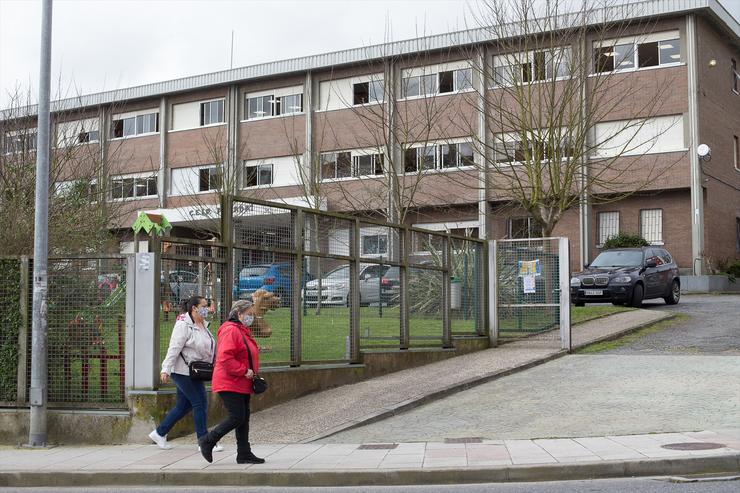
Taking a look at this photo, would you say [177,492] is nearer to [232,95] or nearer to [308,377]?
[308,377]

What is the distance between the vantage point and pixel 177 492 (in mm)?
7852

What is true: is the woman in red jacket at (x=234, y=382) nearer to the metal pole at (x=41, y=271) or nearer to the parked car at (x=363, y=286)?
the metal pole at (x=41, y=271)

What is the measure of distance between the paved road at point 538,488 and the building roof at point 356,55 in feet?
55.1

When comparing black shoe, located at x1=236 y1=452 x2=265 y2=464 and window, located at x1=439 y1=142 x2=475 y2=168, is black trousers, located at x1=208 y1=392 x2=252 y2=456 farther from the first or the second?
window, located at x1=439 y1=142 x2=475 y2=168

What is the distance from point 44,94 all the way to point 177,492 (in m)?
5.65

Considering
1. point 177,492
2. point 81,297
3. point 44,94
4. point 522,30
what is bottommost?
point 177,492

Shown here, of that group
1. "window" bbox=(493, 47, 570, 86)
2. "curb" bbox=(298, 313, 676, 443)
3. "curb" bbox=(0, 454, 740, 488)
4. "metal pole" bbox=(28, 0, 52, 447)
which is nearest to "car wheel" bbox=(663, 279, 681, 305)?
"window" bbox=(493, 47, 570, 86)

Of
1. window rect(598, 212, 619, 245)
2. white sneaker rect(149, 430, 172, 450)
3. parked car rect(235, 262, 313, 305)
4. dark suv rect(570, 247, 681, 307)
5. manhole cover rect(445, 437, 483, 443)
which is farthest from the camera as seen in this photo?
window rect(598, 212, 619, 245)

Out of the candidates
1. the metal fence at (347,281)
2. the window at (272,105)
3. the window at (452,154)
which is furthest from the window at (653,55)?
the metal fence at (347,281)

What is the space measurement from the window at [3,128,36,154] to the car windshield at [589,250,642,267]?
14300 mm

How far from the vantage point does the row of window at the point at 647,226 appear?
105 feet

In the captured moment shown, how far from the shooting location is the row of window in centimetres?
3209

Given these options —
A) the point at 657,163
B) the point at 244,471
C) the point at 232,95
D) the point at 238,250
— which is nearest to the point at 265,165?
the point at 232,95

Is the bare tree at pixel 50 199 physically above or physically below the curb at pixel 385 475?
above
